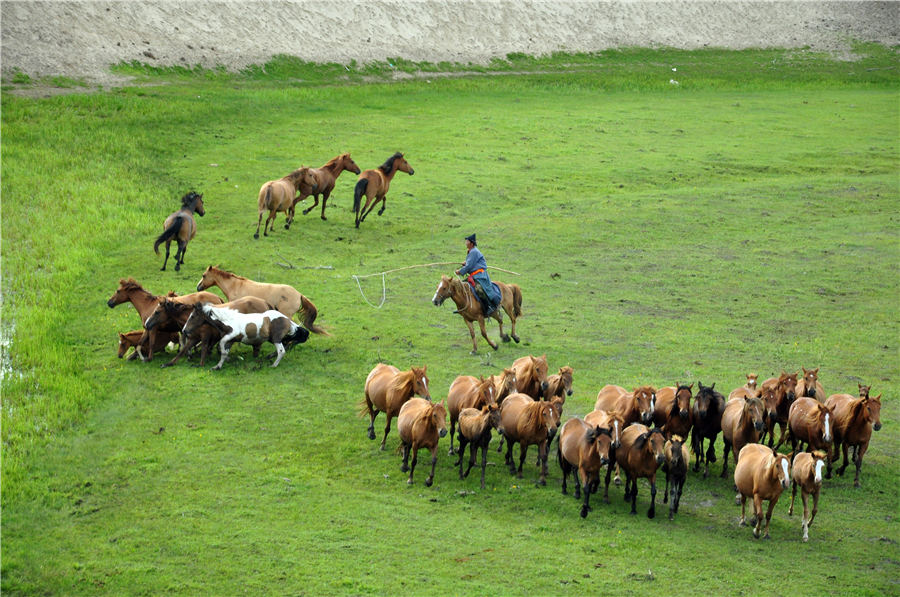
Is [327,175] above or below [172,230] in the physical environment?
above

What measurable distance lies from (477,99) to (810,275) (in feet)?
62.0

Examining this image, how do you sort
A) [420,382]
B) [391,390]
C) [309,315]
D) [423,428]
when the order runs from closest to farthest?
1. [423,428]
2. [420,382]
3. [391,390]
4. [309,315]

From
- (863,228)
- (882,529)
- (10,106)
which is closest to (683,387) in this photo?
(882,529)

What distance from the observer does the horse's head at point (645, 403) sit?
1201 centimetres

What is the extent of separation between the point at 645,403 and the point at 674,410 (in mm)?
428

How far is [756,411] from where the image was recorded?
37.9 ft

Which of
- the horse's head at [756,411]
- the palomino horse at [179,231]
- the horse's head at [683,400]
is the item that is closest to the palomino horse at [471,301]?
the horse's head at [683,400]

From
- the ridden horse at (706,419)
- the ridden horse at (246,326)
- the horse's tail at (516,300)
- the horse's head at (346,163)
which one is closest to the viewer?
the ridden horse at (706,419)

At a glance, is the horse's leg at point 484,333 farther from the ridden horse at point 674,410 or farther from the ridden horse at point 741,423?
the ridden horse at point 741,423

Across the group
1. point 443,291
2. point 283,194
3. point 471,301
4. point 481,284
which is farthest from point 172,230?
point 481,284

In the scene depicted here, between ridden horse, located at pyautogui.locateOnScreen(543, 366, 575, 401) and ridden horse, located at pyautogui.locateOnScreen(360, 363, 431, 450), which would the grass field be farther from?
ridden horse, located at pyautogui.locateOnScreen(543, 366, 575, 401)

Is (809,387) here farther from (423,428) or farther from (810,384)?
(423,428)

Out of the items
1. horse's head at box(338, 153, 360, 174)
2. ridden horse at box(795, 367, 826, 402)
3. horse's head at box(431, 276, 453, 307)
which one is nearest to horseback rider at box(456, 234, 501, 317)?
horse's head at box(431, 276, 453, 307)

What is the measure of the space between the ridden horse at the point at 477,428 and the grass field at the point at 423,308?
37cm
